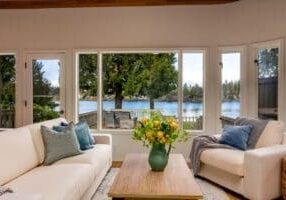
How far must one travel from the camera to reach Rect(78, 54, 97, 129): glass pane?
593cm

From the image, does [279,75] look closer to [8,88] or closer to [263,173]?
[263,173]

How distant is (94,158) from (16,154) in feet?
3.14

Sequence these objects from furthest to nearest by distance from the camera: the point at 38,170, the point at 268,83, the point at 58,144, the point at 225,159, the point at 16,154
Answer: the point at 268,83 < the point at 225,159 < the point at 58,144 < the point at 38,170 < the point at 16,154

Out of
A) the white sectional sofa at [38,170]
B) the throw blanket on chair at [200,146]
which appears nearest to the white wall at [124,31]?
the throw blanket on chair at [200,146]

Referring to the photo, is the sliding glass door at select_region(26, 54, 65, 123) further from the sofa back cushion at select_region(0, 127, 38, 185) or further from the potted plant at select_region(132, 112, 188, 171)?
the potted plant at select_region(132, 112, 188, 171)

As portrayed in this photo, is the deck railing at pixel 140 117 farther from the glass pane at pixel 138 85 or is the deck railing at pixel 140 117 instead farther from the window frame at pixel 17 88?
the window frame at pixel 17 88

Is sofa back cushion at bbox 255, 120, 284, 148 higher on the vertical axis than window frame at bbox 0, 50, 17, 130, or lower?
lower

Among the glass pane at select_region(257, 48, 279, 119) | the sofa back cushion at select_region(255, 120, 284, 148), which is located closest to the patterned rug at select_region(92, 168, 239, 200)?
the sofa back cushion at select_region(255, 120, 284, 148)

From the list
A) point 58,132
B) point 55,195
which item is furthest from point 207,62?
point 55,195

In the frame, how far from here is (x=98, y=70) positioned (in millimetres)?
5887

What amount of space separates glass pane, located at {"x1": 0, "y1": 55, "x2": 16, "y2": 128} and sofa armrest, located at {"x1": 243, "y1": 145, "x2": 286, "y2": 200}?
4.40 meters

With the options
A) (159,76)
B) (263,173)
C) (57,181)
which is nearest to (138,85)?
(159,76)

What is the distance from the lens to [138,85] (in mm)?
5863

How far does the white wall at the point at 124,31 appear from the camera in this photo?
5.62 m
